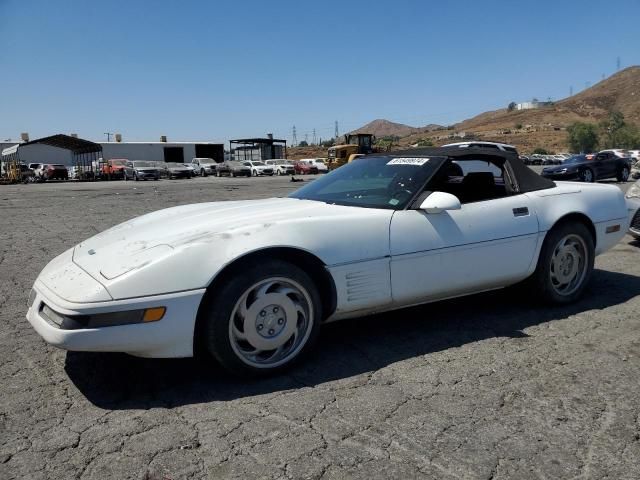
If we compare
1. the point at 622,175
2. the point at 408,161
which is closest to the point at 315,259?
the point at 408,161

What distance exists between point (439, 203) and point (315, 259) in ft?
2.88

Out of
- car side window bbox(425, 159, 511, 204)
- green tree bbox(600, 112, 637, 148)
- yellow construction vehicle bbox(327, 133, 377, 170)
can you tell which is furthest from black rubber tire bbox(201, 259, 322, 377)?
green tree bbox(600, 112, 637, 148)

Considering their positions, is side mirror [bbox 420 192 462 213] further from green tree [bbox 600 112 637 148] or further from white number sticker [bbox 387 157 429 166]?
green tree [bbox 600 112 637 148]

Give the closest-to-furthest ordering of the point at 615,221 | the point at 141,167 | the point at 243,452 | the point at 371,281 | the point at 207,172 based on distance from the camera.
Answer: the point at 243,452, the point at 371,281, the point at 615,221, the point at 141,167, the point at 207,172

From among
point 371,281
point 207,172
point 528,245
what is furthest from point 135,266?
point 207,172

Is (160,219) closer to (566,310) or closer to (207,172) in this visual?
(566,310)

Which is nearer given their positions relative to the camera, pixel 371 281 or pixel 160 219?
pixel 371 281

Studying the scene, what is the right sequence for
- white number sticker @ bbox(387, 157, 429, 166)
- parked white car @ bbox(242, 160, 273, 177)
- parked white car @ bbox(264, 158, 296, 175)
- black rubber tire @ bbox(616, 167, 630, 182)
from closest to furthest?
white number sticker @ bbox(387, 157, 429, 166) → black rubber tire @ bbox(616, 167, 630, 182) → parked white car @ bbox(242, 160, 273, 177) → parked white car @ bbox(264, 158, 296, 175)

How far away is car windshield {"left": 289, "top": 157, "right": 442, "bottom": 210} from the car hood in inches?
7.7

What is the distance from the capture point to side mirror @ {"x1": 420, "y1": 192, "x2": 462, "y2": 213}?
128 inches

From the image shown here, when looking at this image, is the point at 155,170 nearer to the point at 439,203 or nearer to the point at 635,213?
the point at 635,213

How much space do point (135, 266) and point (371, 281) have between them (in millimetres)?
1312

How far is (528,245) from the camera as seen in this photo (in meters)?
3.78

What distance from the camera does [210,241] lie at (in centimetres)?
276
